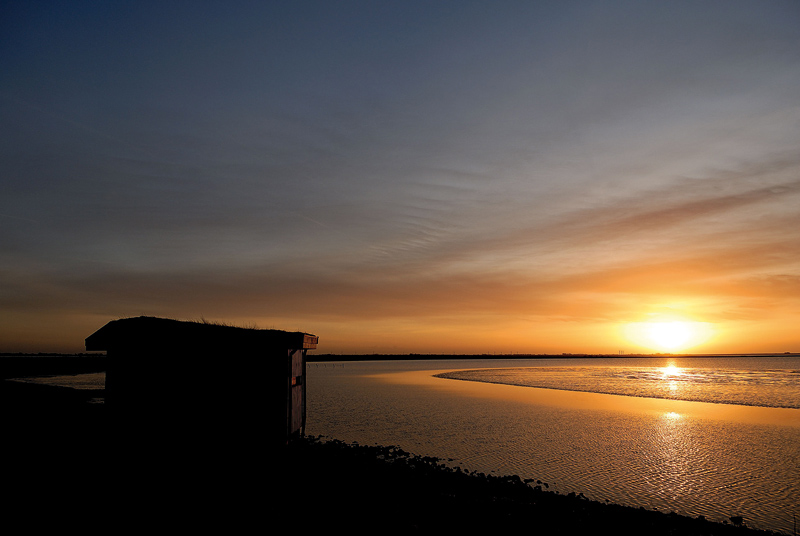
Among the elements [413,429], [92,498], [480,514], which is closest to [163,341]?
[92,498]

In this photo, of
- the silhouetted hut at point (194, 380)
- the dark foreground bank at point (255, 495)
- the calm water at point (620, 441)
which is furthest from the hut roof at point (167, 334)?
the calm water at point (620, 441)

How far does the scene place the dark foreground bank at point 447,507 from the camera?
31.0 ft

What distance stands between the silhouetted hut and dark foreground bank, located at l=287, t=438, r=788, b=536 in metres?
1.69

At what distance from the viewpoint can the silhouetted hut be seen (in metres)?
12.1

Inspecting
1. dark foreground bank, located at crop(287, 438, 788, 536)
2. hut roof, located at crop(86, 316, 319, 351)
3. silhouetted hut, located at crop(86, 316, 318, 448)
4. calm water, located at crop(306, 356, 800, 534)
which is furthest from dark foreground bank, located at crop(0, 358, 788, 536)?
hut roof, located at crop(86, 316, 319, 351)

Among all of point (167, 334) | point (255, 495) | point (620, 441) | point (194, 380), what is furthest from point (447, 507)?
point (620, 441)

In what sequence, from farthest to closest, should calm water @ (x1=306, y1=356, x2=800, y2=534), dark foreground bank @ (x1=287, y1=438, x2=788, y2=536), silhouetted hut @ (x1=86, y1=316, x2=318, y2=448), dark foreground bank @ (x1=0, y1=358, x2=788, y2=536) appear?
calm water @ (x1=306, y1=356, x2=800, y2=534)
silhouetted hut @ (x1=86, y1=316, x2=318, y2=448)
dark foreground bank @ (x1=287, y1=438, x2=788, y2=536)
dark foreground bank @ (x1=0, y1=358, x2=788, y2=536)

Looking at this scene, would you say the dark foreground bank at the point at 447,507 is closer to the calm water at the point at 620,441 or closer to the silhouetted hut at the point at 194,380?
the calm water at the point at 620,441

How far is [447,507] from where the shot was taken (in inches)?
419

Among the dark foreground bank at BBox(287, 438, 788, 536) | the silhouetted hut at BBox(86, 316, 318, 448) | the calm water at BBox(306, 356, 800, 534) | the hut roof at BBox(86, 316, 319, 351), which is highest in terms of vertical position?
the hut roof at BBox(86, 316, 319, 351)

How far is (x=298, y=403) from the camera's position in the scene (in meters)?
15.5

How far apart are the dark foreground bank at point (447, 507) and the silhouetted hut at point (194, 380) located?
1689mm

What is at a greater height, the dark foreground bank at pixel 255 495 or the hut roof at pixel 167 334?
the hut roof at pixel 167 334

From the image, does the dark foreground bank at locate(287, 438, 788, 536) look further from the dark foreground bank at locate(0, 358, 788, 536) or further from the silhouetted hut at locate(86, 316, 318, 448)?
the silhouetted hut at locate(86, 316, 318, 448)
